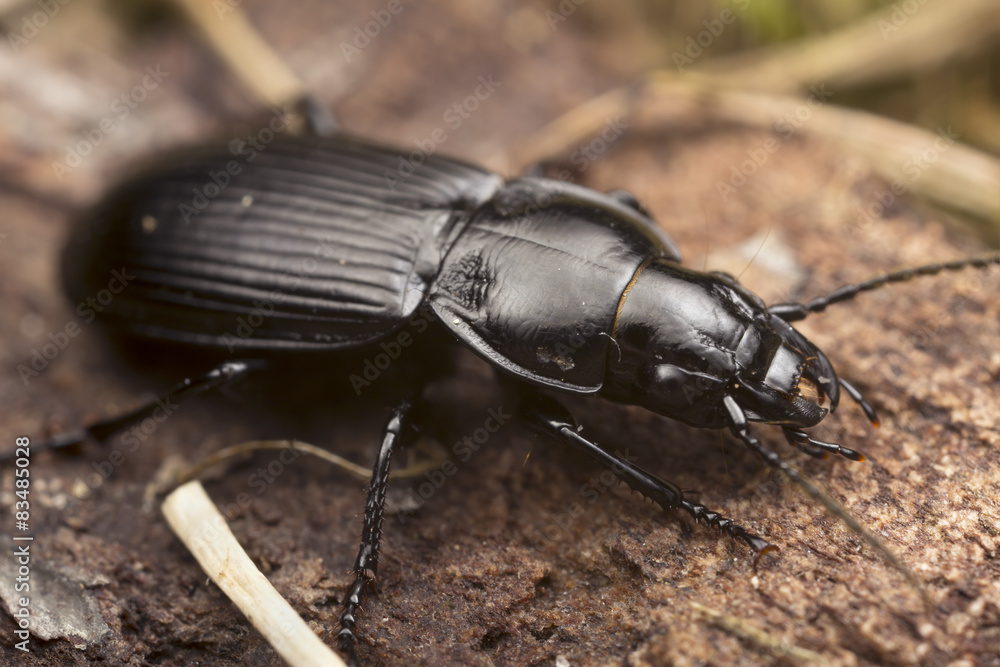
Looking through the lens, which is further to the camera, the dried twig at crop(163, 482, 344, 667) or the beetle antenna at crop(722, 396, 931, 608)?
the dried twig at crop(163, 482, 344, 667)

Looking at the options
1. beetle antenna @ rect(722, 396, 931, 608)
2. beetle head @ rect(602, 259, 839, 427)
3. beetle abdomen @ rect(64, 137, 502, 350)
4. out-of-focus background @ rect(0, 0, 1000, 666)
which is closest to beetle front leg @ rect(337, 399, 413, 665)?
out-of-focus background @ rect(0, 0, 1000, 666)

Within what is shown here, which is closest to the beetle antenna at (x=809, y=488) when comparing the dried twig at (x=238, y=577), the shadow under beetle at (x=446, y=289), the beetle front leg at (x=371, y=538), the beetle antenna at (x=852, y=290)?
the shadow under beetle at (x=446, y=289)

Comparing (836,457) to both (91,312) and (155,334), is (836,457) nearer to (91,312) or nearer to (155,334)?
(155,334)

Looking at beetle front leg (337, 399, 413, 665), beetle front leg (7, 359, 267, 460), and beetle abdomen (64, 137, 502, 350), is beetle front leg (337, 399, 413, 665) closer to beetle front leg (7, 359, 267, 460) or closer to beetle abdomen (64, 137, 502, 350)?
beetle abdomen (64, 137, 502, 350)

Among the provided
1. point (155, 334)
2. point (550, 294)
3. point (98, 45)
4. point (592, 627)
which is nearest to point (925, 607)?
point (592, 627)

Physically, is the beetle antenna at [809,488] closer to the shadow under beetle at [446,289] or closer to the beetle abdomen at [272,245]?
the shadow under beetle at [446,289]

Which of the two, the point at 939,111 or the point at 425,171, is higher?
the point at 425,171

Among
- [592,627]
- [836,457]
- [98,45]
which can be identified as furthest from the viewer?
[98,45]
